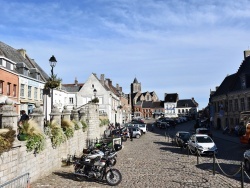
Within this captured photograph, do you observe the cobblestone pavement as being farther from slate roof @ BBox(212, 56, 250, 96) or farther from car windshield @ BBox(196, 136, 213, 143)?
slate roof @ BBox(212, 56, 250, 96)

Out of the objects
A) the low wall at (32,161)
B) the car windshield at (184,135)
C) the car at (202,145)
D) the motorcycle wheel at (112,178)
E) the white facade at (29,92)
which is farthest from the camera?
the white facade at (29,92)

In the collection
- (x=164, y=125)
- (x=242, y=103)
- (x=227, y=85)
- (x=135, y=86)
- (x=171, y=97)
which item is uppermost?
(x=135, y=86)

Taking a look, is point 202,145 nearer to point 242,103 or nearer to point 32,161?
point 32,161

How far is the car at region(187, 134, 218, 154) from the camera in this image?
754 inches

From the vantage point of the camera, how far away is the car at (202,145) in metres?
19.2

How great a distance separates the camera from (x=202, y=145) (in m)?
19.6

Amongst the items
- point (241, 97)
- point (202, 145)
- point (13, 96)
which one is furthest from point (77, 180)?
point (241, 97)

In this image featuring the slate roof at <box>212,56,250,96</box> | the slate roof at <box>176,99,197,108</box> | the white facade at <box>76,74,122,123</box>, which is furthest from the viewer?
the slate roof at <box>176,99,197,108</box>

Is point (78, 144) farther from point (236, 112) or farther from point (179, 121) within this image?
point (179, 121)

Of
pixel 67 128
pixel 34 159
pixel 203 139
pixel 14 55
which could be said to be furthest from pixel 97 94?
pixel 34 159

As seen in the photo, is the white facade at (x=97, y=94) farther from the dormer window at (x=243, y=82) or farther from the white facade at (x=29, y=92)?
the dormer window at (x=243, y=82)

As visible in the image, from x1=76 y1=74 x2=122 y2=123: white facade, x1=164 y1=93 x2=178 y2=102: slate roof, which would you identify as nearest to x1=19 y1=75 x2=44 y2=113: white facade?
x1=76 y1=74 x2=122 y2=123: white facade

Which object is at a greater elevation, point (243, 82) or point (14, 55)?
point (14, 55)

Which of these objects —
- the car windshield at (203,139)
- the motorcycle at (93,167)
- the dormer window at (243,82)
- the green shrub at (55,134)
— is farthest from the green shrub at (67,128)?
the dormer window at (243,82)
